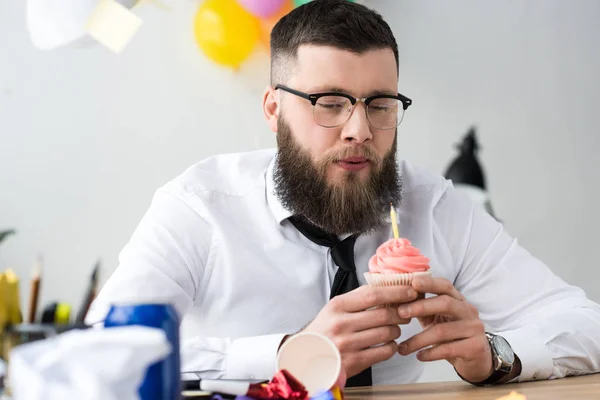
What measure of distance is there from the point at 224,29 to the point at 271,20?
234mm

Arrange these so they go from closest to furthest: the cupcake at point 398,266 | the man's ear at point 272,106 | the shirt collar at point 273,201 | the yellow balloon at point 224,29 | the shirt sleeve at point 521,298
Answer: the cupcake at point 398,266
the shirt sleeve at point 521,298
the shirt collar at point 273,201
the man's ear at point 272,106
the yellow balloon at point 224,29

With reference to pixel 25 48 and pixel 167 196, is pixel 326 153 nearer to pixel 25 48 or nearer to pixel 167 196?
pixel 167 196

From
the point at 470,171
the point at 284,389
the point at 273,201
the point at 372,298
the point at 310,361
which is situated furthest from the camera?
the point at 470,171

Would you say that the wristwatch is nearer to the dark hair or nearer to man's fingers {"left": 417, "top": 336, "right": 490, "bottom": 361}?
man's fingers {"left": 417, "top": 336, "right": 490, "bottom": 361}

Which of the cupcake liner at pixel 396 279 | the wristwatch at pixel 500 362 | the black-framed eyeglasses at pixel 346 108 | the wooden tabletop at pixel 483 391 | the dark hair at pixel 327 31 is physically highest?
the dark hair at pixel 327 31

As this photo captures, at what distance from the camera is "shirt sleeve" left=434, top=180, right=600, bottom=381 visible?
181 centimetres

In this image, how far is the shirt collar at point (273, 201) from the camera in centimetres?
220

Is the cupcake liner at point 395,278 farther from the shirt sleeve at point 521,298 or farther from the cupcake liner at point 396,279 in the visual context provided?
the shirt sleeve at point 521,298

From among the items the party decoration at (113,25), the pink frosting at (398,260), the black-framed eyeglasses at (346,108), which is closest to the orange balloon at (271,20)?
the party decoration at (113,25)

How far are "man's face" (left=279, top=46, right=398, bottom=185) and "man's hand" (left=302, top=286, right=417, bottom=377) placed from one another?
1.89 feet

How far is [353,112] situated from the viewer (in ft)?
6.61

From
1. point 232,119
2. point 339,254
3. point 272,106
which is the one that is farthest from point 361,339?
point 232,119

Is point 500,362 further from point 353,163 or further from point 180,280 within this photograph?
point 180,280

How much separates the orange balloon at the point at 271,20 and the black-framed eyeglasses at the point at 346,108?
1447mm
